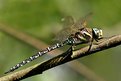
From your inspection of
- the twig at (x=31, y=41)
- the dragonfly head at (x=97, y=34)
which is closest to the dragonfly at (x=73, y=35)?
the dragonfly head at (x=97, y=34)

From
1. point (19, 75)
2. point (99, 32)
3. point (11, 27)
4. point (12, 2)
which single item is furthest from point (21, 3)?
point (19, 75)

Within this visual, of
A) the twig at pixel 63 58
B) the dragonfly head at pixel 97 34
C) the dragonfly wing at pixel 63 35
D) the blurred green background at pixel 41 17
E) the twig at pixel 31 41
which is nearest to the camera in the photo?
the twig at pixel 63 58

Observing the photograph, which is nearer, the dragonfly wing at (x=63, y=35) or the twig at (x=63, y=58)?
the twig at (x=63, y=58)

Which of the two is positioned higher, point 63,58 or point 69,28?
point 63,58

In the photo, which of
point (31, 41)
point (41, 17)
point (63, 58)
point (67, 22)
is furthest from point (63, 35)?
point (63, 58)

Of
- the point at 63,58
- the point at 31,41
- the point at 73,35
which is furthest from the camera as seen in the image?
the point at 31,41

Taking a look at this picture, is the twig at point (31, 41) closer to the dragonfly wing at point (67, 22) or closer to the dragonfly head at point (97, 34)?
the dragonfly wing at point (67, 22)

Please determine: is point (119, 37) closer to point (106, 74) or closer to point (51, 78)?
point (51, 78)

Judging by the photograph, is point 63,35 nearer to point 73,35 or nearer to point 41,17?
point 73,35
